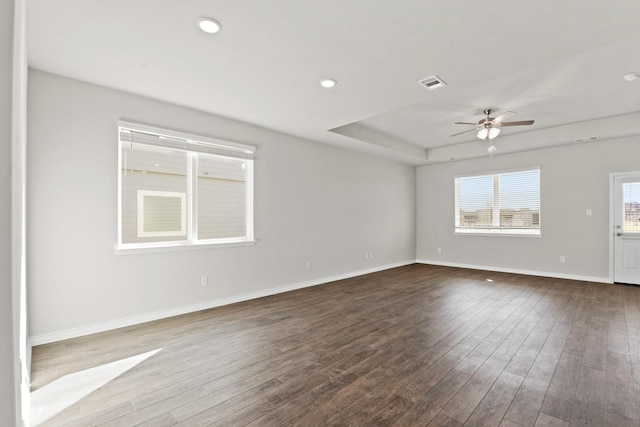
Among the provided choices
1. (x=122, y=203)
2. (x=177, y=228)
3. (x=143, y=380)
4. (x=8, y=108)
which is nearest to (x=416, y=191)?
(x=177, y=228)

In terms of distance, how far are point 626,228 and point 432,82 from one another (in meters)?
5.00

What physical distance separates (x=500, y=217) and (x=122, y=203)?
714cm

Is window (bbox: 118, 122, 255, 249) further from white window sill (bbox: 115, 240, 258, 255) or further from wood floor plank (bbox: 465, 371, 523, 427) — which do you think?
wood floor plank (bbox: 465, 371, 523, 427)

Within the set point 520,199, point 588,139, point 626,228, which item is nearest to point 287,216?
point 520,199

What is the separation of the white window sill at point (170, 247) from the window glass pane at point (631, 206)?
6.53 meters

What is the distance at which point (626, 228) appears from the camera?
5.22 m

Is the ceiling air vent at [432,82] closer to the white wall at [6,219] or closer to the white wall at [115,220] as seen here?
the white wall at [115,220]

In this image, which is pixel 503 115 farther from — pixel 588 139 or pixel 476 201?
pixel 476 201

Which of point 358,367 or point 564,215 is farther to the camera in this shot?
point 564,215

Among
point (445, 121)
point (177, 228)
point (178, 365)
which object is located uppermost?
point (445, 121)

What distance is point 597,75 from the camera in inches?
134

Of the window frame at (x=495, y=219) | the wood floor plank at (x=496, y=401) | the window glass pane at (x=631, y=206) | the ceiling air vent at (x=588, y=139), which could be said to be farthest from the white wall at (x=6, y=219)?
the window glass pane at (x=631, y=206)

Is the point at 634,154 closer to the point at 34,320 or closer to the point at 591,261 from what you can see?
the point at 591,261

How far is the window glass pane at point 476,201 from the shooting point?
6844 millimetres
